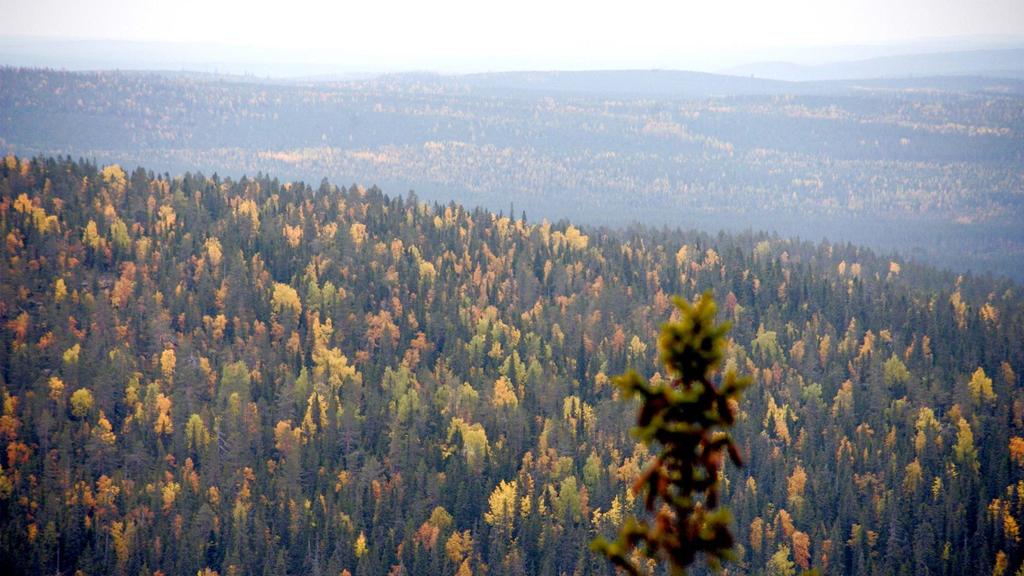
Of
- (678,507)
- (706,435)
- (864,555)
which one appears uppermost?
(706,435)

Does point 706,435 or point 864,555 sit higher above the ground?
point 706,435

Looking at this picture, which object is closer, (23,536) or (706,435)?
(706,435)

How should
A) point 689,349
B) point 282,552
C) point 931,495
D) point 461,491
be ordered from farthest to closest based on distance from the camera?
point 931,495 → point 461,491 → point 282,552 → point 689,349

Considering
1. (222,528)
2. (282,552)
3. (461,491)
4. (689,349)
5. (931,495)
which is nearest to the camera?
(689,349)

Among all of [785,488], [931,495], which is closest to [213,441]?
[785,488]

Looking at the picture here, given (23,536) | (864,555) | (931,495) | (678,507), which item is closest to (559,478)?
(864,555)

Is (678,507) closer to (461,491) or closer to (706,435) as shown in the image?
(706,435)
